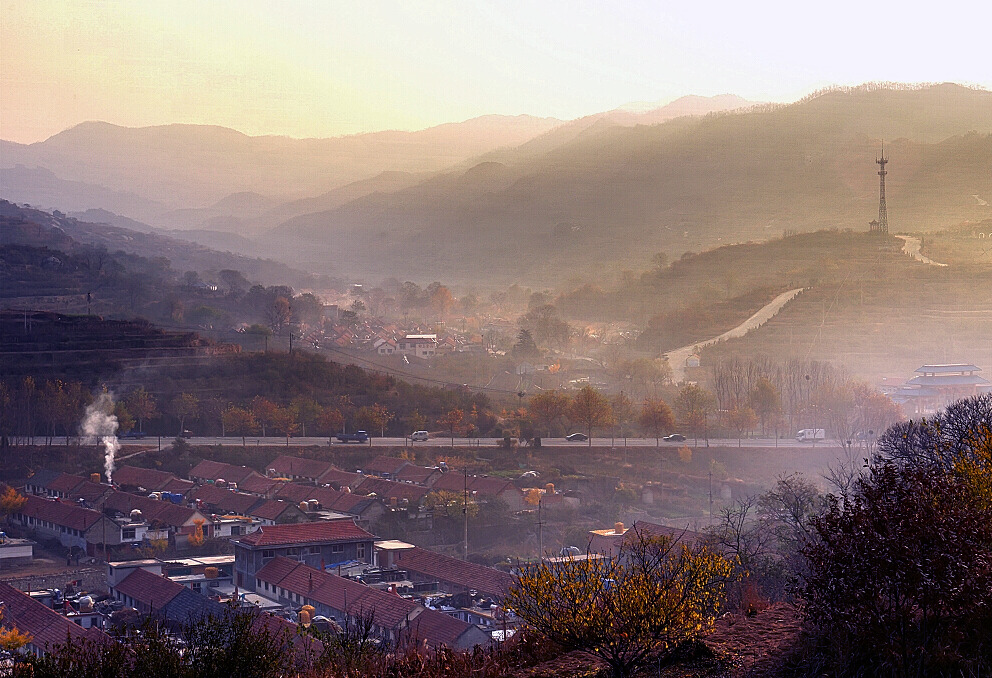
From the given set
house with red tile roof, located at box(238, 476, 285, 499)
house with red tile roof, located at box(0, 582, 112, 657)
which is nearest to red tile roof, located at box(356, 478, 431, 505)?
house with red tile roof, located at box(238, 476, 285, 499)

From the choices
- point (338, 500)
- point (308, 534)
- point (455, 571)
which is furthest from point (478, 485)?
point (455, 571)

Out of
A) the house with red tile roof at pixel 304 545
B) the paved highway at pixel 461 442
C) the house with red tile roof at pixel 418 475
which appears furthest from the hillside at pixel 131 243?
the house with red tile roof at pixel 304 545

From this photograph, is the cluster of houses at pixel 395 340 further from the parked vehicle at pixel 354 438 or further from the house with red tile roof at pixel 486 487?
the house with red tile roof at pixel 486 487

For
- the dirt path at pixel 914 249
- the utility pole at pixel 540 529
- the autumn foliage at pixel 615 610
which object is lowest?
the utility pole at pixel 540 529

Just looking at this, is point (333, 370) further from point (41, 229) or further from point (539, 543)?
point (41, 229)

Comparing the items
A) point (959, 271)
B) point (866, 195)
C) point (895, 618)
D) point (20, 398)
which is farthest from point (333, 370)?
point (866, 195)

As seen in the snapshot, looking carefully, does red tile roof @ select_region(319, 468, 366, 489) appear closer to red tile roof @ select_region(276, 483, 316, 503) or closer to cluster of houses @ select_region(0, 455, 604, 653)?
cluster of houses @ select_region(0, 455, 604, 653)
